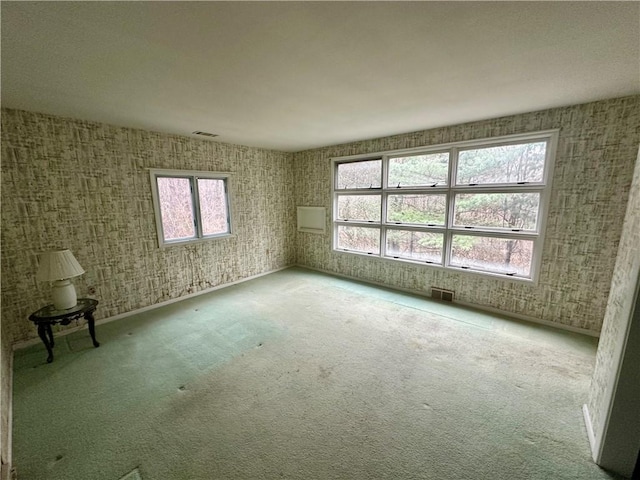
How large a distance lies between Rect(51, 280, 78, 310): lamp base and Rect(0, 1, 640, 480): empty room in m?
0.02

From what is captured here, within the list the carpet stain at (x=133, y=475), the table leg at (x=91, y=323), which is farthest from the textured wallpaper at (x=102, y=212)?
the carpet stain at (x=133, y=475)

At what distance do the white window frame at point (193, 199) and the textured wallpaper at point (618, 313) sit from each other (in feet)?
14.6

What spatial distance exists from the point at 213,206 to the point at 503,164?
425 cm

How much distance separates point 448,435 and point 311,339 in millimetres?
1455

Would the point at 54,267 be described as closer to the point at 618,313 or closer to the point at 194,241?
the point at 194,241

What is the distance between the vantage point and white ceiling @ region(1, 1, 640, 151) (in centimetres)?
123

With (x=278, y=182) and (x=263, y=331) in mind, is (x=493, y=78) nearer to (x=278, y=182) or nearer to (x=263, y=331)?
(x=263, y=331)

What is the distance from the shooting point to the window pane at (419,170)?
3574 millimetres

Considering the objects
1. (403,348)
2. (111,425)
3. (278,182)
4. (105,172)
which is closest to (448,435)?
(403,348)

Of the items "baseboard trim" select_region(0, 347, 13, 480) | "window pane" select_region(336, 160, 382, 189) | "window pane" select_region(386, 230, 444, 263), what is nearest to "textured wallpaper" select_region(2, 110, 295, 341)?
"baseboard trim" select_region(0, 347, 13, 480)

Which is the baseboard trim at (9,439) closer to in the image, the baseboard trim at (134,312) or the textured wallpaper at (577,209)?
the baseboard trim at (134,312)

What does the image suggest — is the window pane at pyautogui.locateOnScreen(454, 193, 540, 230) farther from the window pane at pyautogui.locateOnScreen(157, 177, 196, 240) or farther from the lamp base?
the lamp base

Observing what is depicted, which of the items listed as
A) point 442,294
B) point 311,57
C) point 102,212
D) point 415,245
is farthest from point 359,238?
point 102,212

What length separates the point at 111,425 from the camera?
1.71 meters
